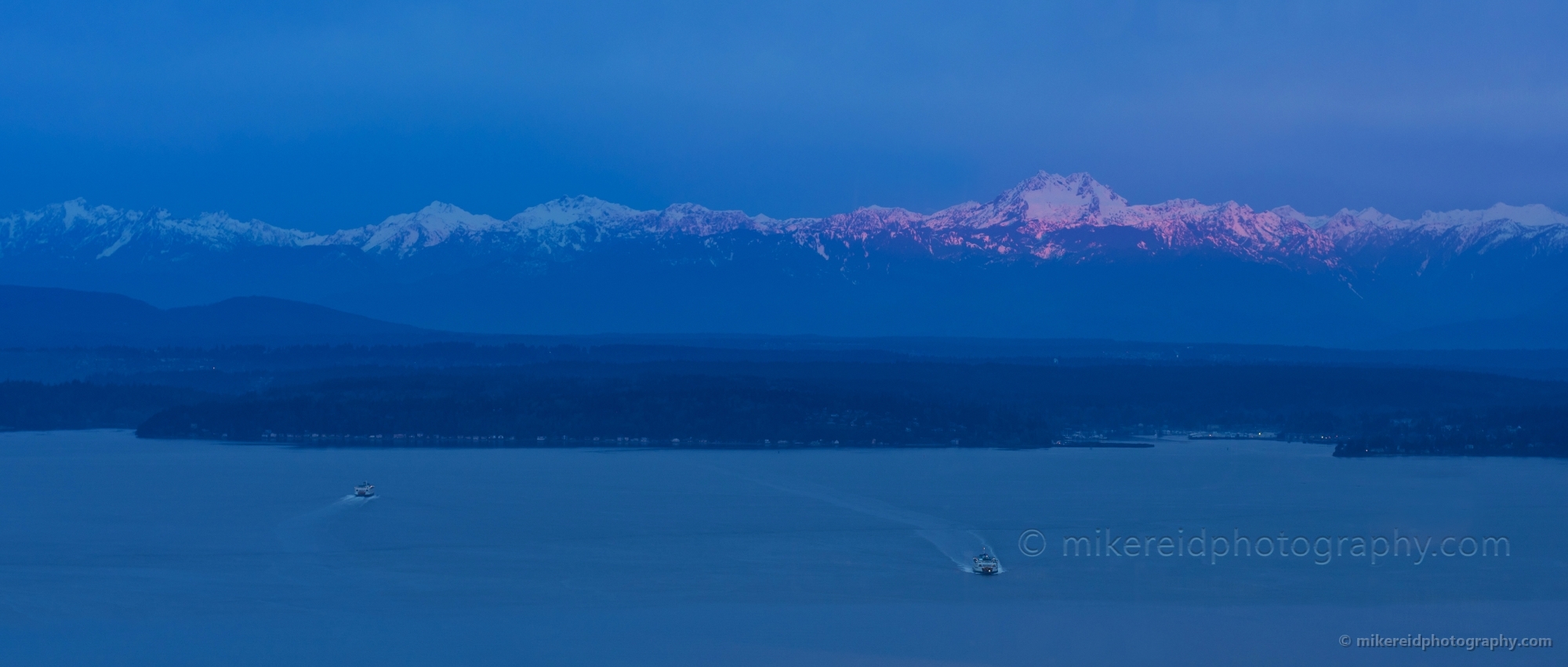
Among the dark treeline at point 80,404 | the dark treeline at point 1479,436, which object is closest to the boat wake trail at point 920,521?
the dark treeline at point 1479,436

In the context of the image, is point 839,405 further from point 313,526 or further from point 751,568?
point 751,568

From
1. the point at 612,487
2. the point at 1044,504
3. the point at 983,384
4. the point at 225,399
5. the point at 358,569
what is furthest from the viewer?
the point at 983,384

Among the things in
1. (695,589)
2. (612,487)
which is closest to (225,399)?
(612,487)

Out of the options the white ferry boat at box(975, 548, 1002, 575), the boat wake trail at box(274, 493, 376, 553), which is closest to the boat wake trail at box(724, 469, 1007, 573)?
the white ferry boat at box(975, 548, 1002, 575)

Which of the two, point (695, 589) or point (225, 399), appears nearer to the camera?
point (695, 589)

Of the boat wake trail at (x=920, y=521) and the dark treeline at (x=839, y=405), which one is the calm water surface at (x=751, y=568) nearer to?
the boat wake trail at (x=920, y=521)

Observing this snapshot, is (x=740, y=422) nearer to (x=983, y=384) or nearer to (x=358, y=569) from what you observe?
(x=983, y=384)
